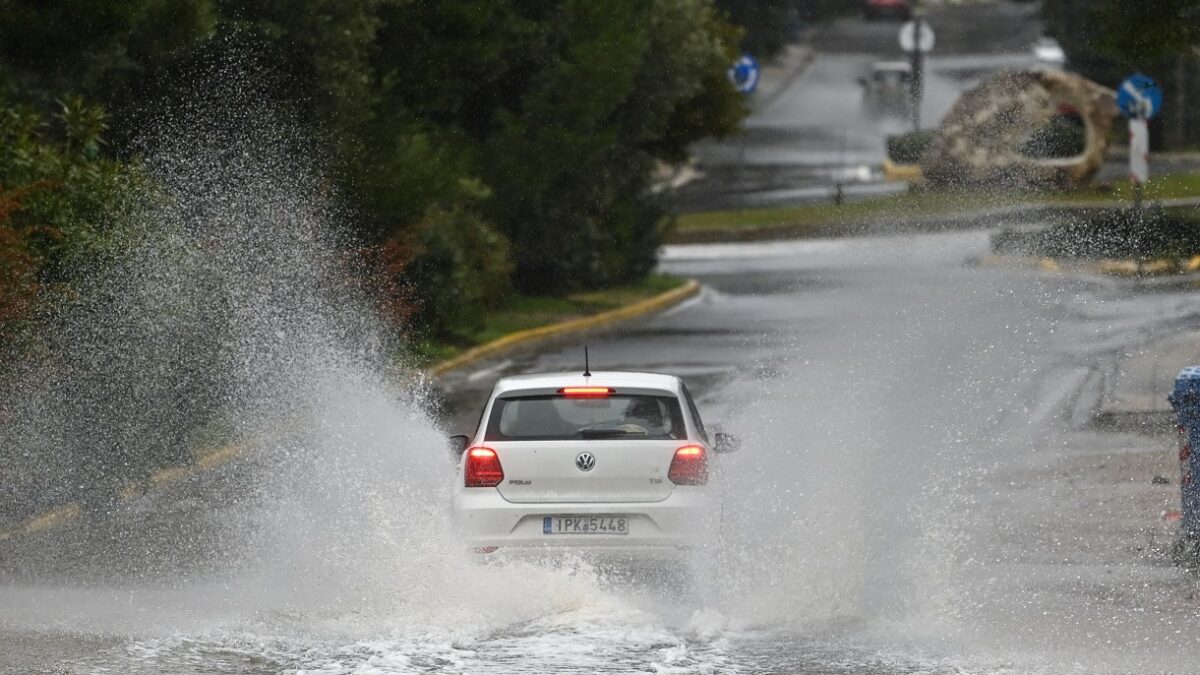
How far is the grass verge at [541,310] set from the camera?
2692 cm

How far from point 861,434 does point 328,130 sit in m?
8.58

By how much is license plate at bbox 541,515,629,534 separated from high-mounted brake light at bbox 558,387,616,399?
737 mm

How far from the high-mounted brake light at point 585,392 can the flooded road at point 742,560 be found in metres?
0.91

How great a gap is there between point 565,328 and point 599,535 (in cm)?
1812

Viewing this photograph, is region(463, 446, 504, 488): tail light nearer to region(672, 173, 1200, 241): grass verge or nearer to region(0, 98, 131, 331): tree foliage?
region(0, 98, 131, 331): tree foliage

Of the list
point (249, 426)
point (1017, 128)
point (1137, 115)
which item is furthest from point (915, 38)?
point (249, 426)

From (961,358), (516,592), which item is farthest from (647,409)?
(961,358)

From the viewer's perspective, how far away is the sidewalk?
20453 mm

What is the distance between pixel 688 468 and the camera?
12062 mm

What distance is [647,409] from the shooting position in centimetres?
Answer: 1245

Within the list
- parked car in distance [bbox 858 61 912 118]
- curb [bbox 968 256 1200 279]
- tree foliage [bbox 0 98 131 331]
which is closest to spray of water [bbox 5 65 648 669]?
tree foliage [bbox 0 98 131 331]

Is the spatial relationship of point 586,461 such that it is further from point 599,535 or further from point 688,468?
point 688,468

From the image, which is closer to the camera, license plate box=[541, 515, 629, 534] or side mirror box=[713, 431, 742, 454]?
license plate box=[541, 515, 629, 534]

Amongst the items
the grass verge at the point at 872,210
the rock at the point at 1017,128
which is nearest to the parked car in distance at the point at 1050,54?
the rock at the point at 1017,128
